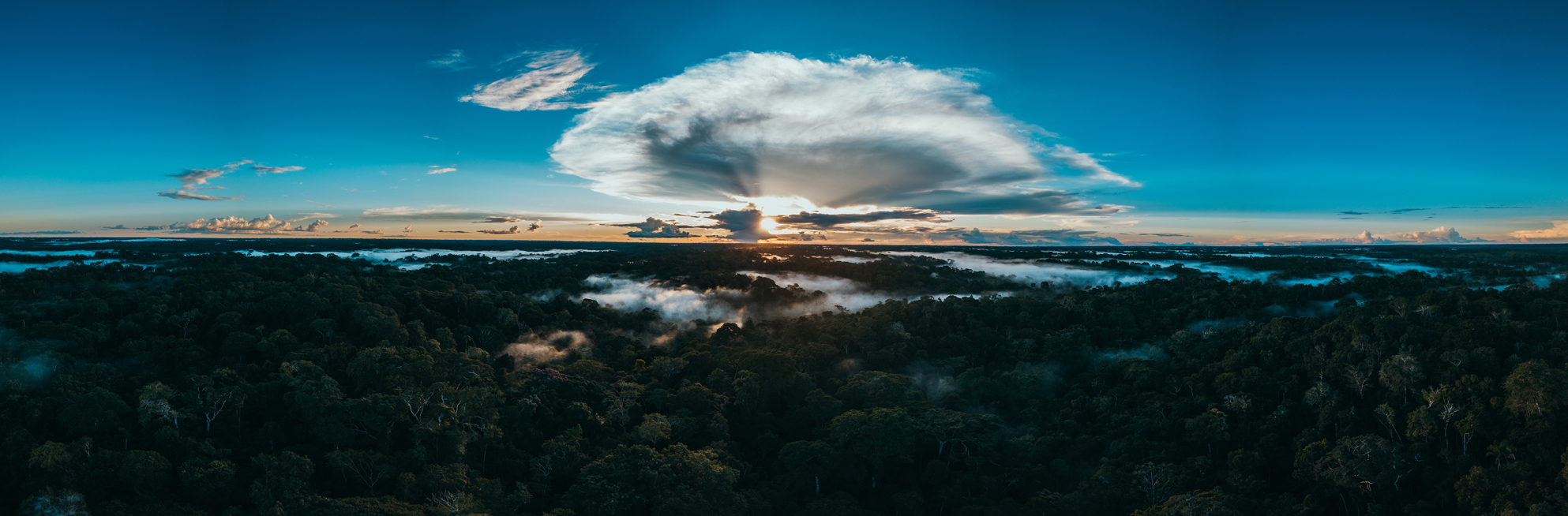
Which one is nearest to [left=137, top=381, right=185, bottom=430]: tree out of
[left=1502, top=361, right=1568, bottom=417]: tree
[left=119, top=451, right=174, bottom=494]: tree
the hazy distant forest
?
the hazy distant forest

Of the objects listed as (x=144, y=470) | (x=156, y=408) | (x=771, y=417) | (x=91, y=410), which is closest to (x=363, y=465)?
(x=144, y=470)

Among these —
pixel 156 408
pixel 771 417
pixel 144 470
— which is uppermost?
pixel 156 408

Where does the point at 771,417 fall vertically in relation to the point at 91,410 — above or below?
below

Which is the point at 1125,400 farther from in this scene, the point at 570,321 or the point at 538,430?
the point at 570,321

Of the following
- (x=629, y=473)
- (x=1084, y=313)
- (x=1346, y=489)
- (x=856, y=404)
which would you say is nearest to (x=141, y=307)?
(x=629, y=473)

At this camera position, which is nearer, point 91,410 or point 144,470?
point 144,470

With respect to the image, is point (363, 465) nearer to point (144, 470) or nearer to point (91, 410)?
point (144, 470)

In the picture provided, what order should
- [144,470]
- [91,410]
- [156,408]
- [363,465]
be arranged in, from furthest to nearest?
1. [156,408]
2. [363,465]
3. [91,410]
4. [144,470]

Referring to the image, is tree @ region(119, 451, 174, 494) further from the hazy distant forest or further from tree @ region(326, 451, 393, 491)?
tree @ region(326, 451, 393, 491)

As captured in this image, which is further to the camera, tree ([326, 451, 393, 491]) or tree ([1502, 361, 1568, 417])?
tree ([326, 451, 393, 491])
